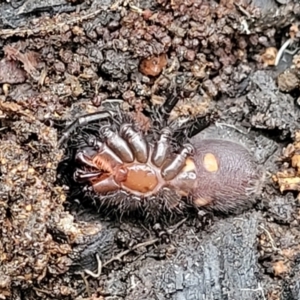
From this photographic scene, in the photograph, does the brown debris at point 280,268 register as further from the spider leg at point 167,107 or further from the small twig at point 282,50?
the small twig at point 282,50

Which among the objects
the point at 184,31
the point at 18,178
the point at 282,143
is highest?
the point at 184,31

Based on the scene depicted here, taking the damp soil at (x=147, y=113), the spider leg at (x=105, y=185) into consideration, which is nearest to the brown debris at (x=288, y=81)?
the damp soil at (x=147, y=113)

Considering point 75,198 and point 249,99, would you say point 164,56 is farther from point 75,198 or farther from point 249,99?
point 75,198

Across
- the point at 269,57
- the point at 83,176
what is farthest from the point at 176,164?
the point at 269,57

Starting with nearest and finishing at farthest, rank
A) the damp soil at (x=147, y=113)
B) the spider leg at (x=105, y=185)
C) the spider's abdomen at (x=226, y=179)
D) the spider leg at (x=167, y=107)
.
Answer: the damp soil at (x=147, y=113), the spider leg at (x=105, y=185), the spider's abdomen at (x=226, y=179), the spider leg at (x=167, y=107)

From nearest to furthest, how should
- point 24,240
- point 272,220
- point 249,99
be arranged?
point 24,240 → point 272,220 → point 249,99

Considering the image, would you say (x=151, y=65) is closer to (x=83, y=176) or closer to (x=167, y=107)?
(x=167, y=107)

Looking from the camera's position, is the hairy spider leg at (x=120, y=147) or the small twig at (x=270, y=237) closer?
the small twig at (x=270, y=237)

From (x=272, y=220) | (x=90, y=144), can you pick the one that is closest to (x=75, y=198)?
(x=90, y=144)
